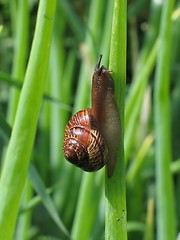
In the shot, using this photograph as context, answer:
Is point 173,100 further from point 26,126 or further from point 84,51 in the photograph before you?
point 26,126

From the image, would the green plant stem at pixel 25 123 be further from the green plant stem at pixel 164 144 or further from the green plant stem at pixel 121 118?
the green plant stem at pixel 164 144

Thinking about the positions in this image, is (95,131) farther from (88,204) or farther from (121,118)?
(88,204)

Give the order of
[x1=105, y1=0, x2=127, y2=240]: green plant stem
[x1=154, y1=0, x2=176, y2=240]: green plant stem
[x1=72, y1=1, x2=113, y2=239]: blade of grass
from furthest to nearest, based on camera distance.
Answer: [x1=72, y1=1, x2=113, y2=239]: blade of grass < [x1=154, y1=0, x2=176, y2=240]: green plant stem < [x1=105, y1=0, x2=127, y2=240]: green plant stem

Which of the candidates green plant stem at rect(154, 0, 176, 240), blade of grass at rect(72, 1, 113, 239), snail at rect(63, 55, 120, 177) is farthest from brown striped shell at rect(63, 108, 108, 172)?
blade of grass at rect(72, 1, 113, 239)

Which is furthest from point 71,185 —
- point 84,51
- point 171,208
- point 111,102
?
point 111,102

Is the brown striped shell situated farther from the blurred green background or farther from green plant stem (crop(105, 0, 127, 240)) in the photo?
the blurred green background
